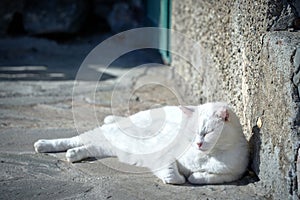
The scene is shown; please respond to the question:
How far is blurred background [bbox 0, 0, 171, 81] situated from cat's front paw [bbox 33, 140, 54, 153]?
3.65 metres

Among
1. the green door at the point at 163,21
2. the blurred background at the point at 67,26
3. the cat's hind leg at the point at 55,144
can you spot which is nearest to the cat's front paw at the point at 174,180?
the cat's hind leg at the point at 55,144

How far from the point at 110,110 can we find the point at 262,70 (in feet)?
7.28

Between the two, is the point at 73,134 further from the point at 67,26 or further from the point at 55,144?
the point at 67,26

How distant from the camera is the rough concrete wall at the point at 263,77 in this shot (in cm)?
328

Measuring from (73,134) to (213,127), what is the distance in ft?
5.05

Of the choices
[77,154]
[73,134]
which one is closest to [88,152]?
[77,154]

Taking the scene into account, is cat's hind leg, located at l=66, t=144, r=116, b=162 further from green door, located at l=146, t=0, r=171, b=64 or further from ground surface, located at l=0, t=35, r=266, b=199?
green door, located at l=146, t=0, r=171, b=64

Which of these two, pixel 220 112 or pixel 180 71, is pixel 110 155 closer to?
pixel 220 112

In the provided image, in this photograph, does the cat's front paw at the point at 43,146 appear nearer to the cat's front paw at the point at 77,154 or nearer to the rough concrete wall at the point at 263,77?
the cat's front paw at the point at 77,154

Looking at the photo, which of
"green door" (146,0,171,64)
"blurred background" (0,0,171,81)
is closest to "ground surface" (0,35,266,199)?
"green door" (146,0,171,64)

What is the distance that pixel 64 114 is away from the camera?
5461 mm

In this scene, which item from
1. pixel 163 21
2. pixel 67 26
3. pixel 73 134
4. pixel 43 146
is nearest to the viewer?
pixel 43 146

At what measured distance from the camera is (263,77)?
3.66 m

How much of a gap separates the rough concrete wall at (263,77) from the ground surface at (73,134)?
292 mm
